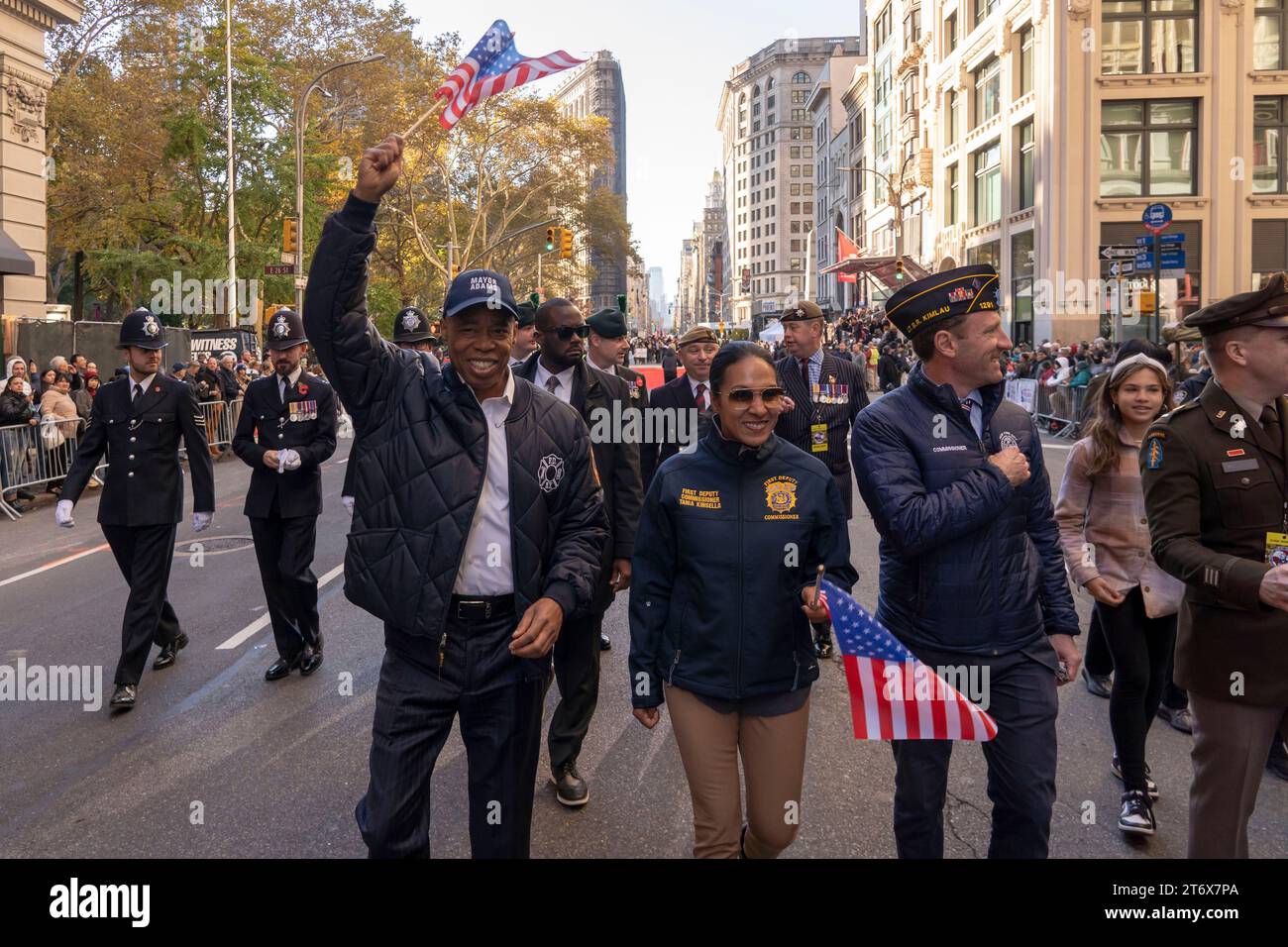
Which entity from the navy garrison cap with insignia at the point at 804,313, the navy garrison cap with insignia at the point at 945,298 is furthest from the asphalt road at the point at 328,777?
the navy garrison cap with insignia at the point at 804,313

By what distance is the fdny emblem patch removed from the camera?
132 inches

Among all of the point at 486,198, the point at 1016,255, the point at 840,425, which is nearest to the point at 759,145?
the point at 486,198

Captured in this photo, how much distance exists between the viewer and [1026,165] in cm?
3781

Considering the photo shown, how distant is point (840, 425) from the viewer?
23.8 ft

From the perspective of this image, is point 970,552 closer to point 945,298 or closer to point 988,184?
point 945,298

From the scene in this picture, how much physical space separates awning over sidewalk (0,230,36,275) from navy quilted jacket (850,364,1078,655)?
75.7 feet

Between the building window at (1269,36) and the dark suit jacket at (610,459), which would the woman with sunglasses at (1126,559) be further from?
the building window at (1269,36)

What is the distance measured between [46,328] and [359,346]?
21895mm

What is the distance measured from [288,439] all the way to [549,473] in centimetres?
418

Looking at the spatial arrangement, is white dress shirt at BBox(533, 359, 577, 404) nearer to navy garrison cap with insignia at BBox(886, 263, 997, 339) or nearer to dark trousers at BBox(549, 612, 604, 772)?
dark trousers at BBox(549, 612, 604, 772)

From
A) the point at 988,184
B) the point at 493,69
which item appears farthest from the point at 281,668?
the point at 988,184

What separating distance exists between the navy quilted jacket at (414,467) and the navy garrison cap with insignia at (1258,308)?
→ 2134mm

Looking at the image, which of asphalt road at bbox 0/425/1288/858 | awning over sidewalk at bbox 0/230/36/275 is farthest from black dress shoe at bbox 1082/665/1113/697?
awning over sidewalk at bbox 0/230/36/275

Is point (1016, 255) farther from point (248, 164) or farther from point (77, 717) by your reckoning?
point (77, 717)
